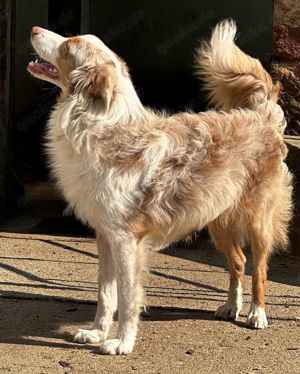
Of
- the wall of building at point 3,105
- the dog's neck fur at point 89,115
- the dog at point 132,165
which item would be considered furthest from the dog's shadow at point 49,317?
the wall of building at point 3,105

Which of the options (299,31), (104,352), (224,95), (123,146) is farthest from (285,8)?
(104,352)

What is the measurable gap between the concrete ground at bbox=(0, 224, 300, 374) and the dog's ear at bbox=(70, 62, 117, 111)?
1030 millimetres

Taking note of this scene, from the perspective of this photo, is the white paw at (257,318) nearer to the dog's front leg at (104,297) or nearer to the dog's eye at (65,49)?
the dog's front leg at (104,297)

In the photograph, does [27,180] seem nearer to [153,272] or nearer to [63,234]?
[63,234]

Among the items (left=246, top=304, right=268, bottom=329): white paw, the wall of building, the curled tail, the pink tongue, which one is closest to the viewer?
the pink tongue

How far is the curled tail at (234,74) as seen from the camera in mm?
5945

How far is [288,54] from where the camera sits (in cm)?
787

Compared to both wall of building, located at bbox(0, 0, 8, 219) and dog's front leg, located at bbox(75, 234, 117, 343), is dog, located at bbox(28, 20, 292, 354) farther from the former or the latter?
wall of building, located at bbox(0, 0, 8, 219)

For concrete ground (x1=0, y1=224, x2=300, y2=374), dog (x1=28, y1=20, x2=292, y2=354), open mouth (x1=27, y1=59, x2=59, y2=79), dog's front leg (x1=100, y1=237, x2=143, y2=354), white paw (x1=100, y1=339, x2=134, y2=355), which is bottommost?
concrete ground (x1=0, y1=224, x2=300, y2=374)

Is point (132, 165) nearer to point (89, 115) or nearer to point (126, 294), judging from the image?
point (89, 115)

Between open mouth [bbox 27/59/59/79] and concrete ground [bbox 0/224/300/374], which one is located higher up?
open mouth [bbox 27/59/59/79]

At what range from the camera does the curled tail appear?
595cm

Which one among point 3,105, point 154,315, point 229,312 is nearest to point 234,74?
point 229,312

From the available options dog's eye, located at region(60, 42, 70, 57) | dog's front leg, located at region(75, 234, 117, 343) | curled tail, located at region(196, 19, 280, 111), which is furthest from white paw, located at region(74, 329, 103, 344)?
curled tail, located at region(196, 19, 280, 111)
